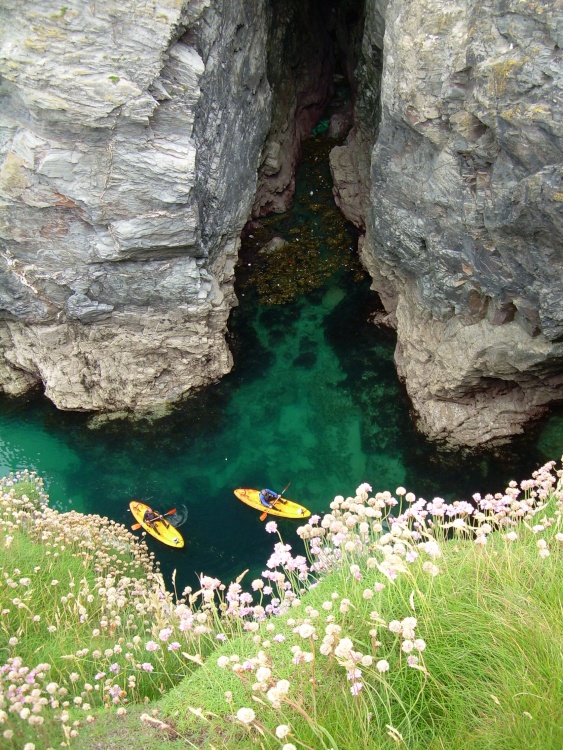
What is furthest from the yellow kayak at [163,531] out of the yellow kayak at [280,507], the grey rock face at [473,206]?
the grey rock face at [473,206]

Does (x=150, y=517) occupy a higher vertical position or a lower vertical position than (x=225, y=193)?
lower

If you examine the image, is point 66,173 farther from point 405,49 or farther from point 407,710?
point 407,710

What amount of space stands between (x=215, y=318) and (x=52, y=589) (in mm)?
9072

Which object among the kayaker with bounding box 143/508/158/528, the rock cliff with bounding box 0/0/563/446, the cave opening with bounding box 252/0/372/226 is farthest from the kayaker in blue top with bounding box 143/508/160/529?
the cave opening with bounding box 252/0/372/226

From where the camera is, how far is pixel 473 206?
1185cm

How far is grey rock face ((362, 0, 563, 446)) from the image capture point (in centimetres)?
995

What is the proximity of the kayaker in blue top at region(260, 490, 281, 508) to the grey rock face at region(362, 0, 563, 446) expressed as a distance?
4.21m

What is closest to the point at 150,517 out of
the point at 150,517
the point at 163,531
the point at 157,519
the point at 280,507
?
the point at 150,517

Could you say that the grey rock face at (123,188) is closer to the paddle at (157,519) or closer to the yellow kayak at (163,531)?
the paddle at (157,519)

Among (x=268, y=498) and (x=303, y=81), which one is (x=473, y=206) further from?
(x=303, y=81)

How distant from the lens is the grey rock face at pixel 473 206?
9953 mm

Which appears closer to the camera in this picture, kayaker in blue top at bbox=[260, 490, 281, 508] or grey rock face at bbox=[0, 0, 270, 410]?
grey rock face at bbox=[0, 0, 270, 410]

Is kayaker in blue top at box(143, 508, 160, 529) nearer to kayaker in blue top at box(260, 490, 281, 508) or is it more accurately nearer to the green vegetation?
kayaker in blue top at box(260, 490, 281, 508)

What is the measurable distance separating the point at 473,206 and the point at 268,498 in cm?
778
